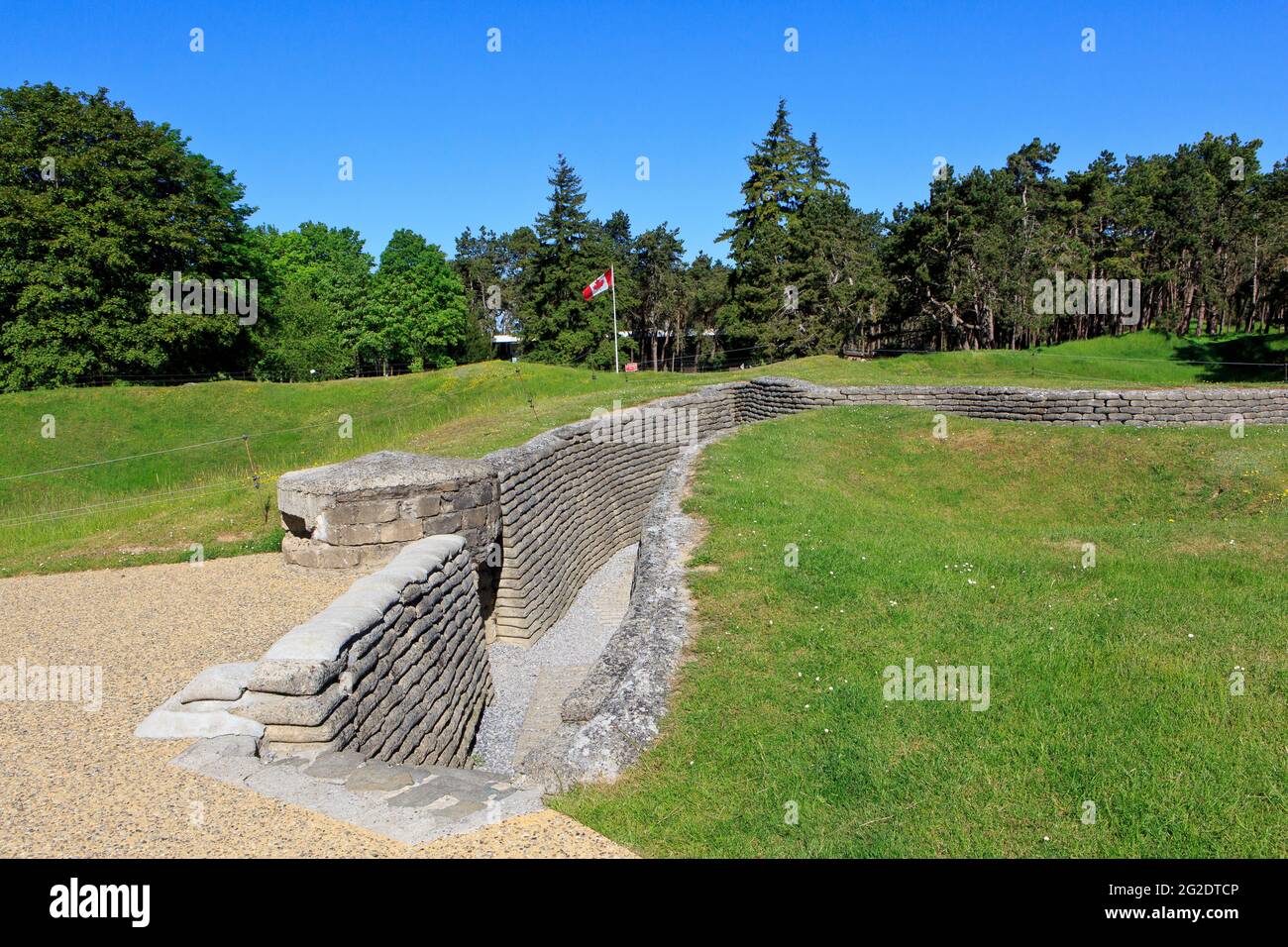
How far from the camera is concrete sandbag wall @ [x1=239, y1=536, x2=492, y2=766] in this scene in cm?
547

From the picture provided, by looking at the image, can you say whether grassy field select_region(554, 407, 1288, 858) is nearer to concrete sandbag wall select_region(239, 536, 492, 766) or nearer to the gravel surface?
concrete sandbag wall select_region(239, 536, 492, 766)

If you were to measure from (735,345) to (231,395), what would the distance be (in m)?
30.0

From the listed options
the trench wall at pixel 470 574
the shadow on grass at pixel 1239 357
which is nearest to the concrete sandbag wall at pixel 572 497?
the trench wall at pixel 470 574

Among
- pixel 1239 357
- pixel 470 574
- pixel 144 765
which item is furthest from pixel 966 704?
pixel 1239 357

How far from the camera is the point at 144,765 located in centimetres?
493

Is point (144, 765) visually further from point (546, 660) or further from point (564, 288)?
point (564, 288)

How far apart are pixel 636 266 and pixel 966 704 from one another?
204ft

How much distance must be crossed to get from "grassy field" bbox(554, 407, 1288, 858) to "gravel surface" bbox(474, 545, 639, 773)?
9.29 feet

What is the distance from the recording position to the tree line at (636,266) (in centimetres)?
3209

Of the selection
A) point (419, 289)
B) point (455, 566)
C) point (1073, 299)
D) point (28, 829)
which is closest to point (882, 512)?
point (455, 566)

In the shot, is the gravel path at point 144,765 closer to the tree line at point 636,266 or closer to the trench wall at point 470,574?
the trench wall at point 470,574

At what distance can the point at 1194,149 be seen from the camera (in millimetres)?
52312

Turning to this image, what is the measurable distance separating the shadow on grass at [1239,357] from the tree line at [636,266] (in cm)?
521
